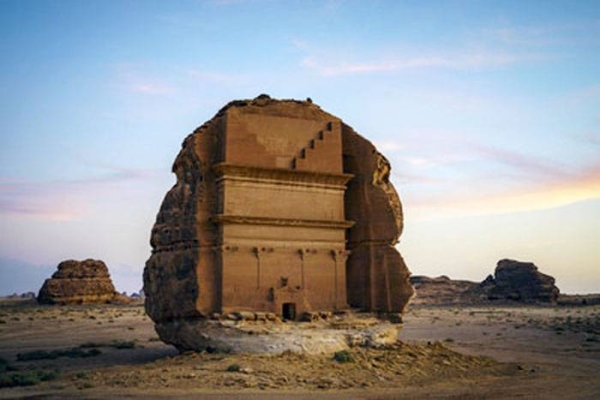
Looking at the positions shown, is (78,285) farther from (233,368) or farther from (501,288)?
(233,368)

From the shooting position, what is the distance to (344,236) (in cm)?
2197

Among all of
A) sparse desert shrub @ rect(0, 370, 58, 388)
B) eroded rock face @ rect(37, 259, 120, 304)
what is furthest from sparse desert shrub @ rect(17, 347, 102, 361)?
eroded rock face @ rect(37, 259, 120, 304)

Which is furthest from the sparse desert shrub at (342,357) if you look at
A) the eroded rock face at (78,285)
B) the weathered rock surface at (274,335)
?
the eroded rock face at (78,285)

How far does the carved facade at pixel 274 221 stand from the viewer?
19.6 meters

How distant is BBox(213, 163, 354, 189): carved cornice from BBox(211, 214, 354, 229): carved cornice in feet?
4.12

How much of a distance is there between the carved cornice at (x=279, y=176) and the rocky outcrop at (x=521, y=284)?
201 feet

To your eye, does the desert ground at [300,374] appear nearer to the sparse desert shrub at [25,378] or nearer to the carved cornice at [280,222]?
the sparse desert shrub at [25,378]

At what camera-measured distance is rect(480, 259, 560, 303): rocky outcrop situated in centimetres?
7675

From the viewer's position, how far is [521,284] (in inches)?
3093

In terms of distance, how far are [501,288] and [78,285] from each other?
5020 cm

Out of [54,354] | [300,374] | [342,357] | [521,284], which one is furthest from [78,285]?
[300,374]

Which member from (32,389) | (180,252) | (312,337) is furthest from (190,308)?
(32,389)

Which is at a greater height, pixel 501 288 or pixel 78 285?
pixel 78 285

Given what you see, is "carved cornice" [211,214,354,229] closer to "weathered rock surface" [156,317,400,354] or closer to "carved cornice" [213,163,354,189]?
"carved cornice" [213,163,354,189]
